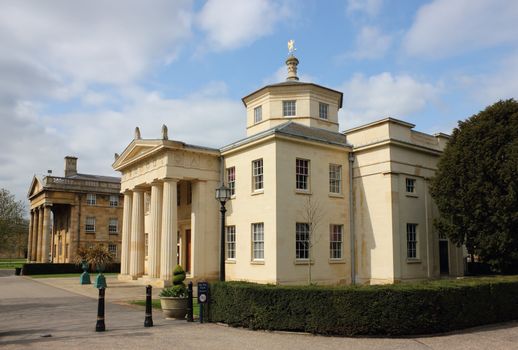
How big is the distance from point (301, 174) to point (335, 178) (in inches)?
97.4

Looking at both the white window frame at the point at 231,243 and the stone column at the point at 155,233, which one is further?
the stone column at the point at 155,233

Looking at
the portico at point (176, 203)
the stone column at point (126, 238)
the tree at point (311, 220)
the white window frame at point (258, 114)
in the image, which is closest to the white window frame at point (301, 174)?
the tree at point (311, 220)

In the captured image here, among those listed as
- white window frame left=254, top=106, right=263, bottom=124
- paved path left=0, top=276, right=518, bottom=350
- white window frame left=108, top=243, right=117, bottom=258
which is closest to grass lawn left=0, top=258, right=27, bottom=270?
white window frame left=108, top=243, right=117, bottom=258

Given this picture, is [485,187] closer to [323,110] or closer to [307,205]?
[307,205]

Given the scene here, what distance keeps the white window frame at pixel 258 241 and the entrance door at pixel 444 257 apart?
1031 centimetres

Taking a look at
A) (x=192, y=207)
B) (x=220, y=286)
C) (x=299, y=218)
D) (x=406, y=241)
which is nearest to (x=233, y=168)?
(x=192, y=207)

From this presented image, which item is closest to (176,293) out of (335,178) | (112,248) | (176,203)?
(176,203)

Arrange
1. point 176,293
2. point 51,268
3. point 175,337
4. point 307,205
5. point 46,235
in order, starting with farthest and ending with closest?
point 46,235
point 51,268
point 307,205
point 176,293
point 175,337

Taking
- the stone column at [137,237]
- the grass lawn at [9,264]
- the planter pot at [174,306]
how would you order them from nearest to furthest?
the planter pot at [174,306], the stone column at [137,237], the grass lawn at [9,264]

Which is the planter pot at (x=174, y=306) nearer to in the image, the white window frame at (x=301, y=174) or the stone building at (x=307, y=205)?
the stone building at (x=307, y=205)

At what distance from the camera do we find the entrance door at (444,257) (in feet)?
85.5

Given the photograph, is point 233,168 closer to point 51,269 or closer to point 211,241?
point 211,241

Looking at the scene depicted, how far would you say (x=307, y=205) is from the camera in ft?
76.3

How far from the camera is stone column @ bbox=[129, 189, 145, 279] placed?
100 feet
